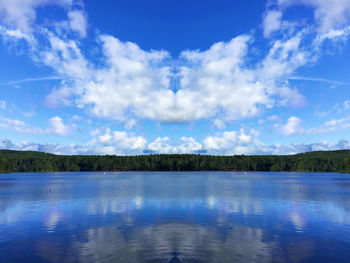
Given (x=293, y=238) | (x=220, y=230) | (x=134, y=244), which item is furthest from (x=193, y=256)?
(x=293, y=238)

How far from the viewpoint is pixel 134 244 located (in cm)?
3231

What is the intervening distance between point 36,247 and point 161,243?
1501 centimetres

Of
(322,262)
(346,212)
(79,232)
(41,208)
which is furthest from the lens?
(41,208)

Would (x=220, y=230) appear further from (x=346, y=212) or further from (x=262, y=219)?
(x=346, y=212)

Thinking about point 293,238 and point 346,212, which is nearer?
point 293,238

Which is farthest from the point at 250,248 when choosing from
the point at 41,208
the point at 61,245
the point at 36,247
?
the point at 41,208

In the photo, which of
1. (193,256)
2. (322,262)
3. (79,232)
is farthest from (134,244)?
(322,262)

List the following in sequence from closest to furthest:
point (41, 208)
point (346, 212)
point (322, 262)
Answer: point (322, 262) < point (346, 212) < point (41, 208)

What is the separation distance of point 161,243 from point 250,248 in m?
10.6

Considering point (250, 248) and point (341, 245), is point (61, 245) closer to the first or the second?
point (250, 248)

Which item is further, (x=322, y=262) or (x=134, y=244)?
(x=134, y=244)

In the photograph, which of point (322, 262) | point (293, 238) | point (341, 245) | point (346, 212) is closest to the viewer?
point (322, 262)

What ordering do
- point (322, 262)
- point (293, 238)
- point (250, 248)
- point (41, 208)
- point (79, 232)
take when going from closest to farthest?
point (322, 262) → point (250, 248) → point (293, 238) → point (79, 232) → point (41, 208)

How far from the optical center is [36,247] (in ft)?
105
